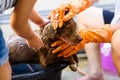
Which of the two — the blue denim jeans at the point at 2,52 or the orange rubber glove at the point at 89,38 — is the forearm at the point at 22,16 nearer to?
the blue denim jeans at the point at 2,52

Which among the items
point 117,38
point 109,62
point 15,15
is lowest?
point 109,62

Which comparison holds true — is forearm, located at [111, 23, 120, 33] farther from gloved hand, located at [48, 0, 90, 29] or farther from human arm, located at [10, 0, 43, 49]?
human arm, located at [10, 0, 43, 49]

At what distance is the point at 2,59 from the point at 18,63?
1.28ft

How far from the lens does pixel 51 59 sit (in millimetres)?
1416

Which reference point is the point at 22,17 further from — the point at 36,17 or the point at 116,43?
the point at 116,43

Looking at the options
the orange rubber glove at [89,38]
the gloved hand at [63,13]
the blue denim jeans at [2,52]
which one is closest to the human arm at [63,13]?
the gloved hand at [63,13]

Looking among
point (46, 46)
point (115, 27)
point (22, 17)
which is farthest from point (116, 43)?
point (22, 17)

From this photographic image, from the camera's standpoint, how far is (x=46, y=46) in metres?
1.38

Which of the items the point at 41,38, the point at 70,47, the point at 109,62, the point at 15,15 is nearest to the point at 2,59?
the point at 15,15

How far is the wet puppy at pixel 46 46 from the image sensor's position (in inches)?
51.9

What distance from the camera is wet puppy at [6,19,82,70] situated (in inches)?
51.9

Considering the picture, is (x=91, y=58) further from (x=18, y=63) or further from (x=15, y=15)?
(x=15, y=15)

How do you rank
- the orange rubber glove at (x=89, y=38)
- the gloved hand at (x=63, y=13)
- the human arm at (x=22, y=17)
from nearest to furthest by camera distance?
the human arm at (x=22, y=17) < the gloved hand at (x=63, y=13) < the orange rubber glove at (x=89, y=38)

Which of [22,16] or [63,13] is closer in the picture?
[22,16]
